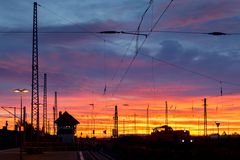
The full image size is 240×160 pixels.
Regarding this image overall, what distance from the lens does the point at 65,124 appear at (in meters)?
120

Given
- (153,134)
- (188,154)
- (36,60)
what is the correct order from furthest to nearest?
1. (36,60)
2. (153,134)
3. (188,154)

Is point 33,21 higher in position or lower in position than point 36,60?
higher

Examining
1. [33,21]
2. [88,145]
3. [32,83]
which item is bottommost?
[88,145]

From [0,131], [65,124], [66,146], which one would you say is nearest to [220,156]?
[66,146]

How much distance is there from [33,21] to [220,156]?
40.3 meters

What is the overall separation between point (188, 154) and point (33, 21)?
37238 millimetres

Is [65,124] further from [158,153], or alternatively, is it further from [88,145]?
[158,153]

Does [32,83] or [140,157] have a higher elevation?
[32,83]

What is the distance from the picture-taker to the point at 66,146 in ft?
326

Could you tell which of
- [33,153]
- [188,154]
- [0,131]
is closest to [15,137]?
[0,131]

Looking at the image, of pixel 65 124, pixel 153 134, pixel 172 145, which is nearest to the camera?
pixel 172 145

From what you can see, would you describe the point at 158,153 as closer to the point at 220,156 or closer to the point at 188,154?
the point at 188,154

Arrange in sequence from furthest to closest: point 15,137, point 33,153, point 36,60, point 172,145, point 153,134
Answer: point 15,137 → point 33,153 → point 36,60 → point 153,134 → point 172,145

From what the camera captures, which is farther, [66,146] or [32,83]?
[66,146]
